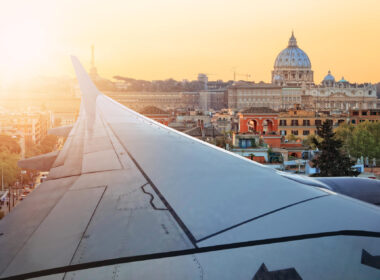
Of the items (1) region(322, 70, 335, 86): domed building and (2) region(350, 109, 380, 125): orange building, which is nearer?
(2) region(350, 109, 380, 125): orange building

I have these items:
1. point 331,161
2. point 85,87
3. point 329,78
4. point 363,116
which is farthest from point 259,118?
point 329,78

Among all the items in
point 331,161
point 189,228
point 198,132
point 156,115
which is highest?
point 189,228

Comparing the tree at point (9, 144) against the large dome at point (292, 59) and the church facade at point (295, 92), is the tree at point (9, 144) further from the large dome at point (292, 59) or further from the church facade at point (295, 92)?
the large dome at point (292, 59)

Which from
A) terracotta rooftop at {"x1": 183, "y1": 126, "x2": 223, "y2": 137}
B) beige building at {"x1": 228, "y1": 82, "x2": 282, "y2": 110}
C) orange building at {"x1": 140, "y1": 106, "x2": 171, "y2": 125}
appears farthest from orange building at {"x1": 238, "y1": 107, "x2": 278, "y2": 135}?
beige building at {"x1": 228, "y1": 82, "x2": 282, "y2": 110}

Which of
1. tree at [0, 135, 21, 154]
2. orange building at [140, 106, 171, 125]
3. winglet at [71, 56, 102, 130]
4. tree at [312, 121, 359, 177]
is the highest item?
winglet at [71, 56, 102, 130]

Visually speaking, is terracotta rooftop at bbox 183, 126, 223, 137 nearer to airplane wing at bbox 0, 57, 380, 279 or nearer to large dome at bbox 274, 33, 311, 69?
airplane wing at bbox 0, 57, 380, 279

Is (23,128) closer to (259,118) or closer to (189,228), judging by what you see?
(259,118)

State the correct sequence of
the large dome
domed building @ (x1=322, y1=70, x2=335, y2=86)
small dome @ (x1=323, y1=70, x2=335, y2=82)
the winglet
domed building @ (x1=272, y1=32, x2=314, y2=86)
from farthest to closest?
small dome @ (x1=323, y1=70, x2=335, y2=82) < domed building @ (x1=322, y1=70, x2=335, y2=86) < the large dome < domed building @ (x1=272, y1=32, x2=314, y2=86) < the winglet

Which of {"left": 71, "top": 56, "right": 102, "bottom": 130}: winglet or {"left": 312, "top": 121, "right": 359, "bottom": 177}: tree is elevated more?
{"left": 71, "top": 56, "right": 102, "bottom": 130}: winglet
